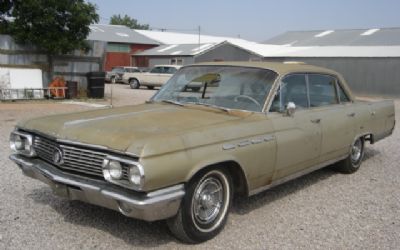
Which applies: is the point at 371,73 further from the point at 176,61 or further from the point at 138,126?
the point at 138,126

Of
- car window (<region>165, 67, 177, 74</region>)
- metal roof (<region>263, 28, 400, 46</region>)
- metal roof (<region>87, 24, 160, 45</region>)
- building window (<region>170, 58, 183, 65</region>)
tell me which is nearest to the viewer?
car window (<region>165, 67, 177, 74</region>)

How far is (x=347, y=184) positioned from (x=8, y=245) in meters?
4.32

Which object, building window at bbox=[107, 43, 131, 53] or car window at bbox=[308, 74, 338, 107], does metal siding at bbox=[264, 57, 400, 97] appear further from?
building window at bbox=[107, 43, 131, 53]

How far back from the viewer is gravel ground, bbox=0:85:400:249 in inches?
163

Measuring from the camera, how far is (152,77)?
29.2 metres

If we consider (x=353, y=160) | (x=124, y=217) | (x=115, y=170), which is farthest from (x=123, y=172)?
(x=353, y=160)

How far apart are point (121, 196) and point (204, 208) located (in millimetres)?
895

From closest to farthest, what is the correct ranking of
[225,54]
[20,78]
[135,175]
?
[135,175] → [20,78] → [225,54]

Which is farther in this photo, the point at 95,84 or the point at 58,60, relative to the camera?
the point at 95,84

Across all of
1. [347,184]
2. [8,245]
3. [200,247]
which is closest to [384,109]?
[347,184]

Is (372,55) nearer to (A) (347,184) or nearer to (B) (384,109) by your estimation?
(B) (384,109)

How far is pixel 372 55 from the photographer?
2766cm

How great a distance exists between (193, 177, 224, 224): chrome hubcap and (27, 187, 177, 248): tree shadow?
13.4 inches

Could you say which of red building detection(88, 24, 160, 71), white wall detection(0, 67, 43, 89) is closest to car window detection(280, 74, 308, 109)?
white wall detection(0, 67, 43, 89)
